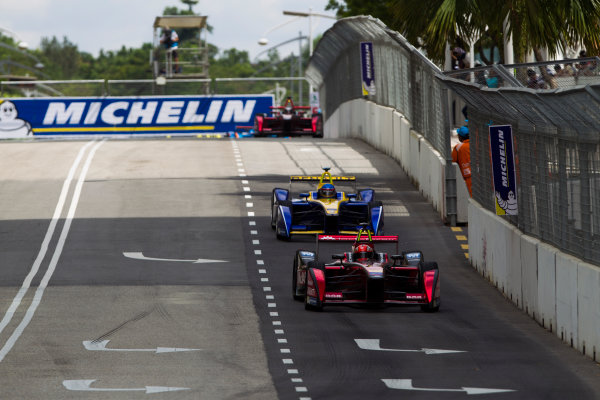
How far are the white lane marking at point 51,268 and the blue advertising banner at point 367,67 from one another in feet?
29.5

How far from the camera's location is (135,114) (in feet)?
182

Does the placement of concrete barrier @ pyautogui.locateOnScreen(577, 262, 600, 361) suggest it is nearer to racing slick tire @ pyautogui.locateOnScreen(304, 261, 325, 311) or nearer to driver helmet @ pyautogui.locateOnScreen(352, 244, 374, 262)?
driver helmet @ pyautogui.locateOnScreen(352, 244, 374, 262)

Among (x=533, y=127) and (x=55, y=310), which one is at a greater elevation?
(x=533, y=127)

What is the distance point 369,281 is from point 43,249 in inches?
329

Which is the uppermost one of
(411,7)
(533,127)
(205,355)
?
(411,7)

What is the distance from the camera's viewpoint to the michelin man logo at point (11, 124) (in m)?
52.9

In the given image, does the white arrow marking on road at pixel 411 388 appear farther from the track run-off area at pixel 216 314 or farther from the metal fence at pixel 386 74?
the metal fence at pixel 386 74

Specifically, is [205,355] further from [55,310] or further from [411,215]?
[411,215]

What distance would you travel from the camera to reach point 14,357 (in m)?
13.4

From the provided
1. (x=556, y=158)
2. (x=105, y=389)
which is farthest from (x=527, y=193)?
(x=105, y=389)

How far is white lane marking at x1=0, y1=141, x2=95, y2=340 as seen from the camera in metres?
16.6

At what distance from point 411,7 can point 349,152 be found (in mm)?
9976

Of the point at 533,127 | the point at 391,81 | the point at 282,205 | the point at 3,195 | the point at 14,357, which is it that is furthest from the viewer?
the point at 391,81

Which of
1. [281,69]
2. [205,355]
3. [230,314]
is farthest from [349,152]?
[281,69]
